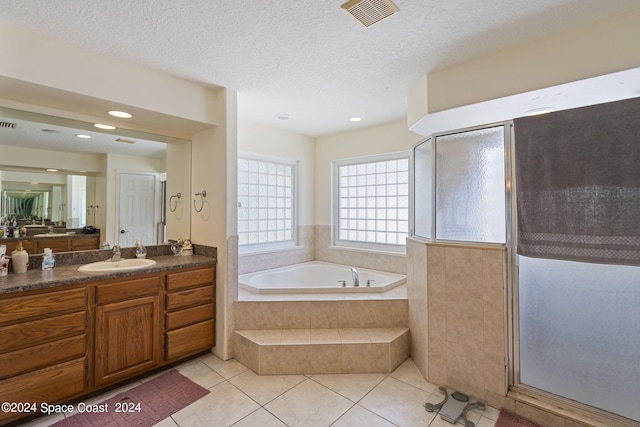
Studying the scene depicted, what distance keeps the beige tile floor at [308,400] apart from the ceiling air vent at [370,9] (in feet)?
8.08

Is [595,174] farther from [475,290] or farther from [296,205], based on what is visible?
[296,205]

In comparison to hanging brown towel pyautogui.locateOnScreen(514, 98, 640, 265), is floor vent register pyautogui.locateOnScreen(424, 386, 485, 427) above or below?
below

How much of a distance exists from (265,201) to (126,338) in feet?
7.22

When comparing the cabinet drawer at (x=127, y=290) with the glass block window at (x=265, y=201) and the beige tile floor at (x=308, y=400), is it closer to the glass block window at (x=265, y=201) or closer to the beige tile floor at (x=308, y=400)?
the beige tile floor at (x=308, y=400)

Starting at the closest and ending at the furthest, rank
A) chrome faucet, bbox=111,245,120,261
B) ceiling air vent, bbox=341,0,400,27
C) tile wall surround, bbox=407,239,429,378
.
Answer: ceiling air vent, bbox=341,0,400,27, tile wall surround, bbox=407,239,429,378, chrome faucet, bbox=111,245,120,261

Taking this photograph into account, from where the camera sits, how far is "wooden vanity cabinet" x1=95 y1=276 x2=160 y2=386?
2.07m

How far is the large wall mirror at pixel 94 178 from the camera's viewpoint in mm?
2213

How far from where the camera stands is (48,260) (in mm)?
2205

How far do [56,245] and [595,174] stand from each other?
149 inches

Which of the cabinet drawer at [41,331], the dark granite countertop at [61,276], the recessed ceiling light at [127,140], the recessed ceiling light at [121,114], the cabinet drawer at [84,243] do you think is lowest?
the cabinet drawer at [41,331]

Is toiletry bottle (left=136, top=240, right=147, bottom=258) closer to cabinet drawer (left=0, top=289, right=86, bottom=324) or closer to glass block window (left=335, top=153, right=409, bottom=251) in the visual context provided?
cabinet drawer (left=0, top=289, right=86, bottom=324)


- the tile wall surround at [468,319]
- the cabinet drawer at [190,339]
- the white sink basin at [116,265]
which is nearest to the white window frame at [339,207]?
the tile wall surround at [468,319]

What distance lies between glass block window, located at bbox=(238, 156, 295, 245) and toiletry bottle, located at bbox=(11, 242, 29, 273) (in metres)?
1.92

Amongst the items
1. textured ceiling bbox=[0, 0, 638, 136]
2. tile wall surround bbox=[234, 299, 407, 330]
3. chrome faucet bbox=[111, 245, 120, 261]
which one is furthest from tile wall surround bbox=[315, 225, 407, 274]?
chrome faucet bbox=[111, 245, 120, 261]
